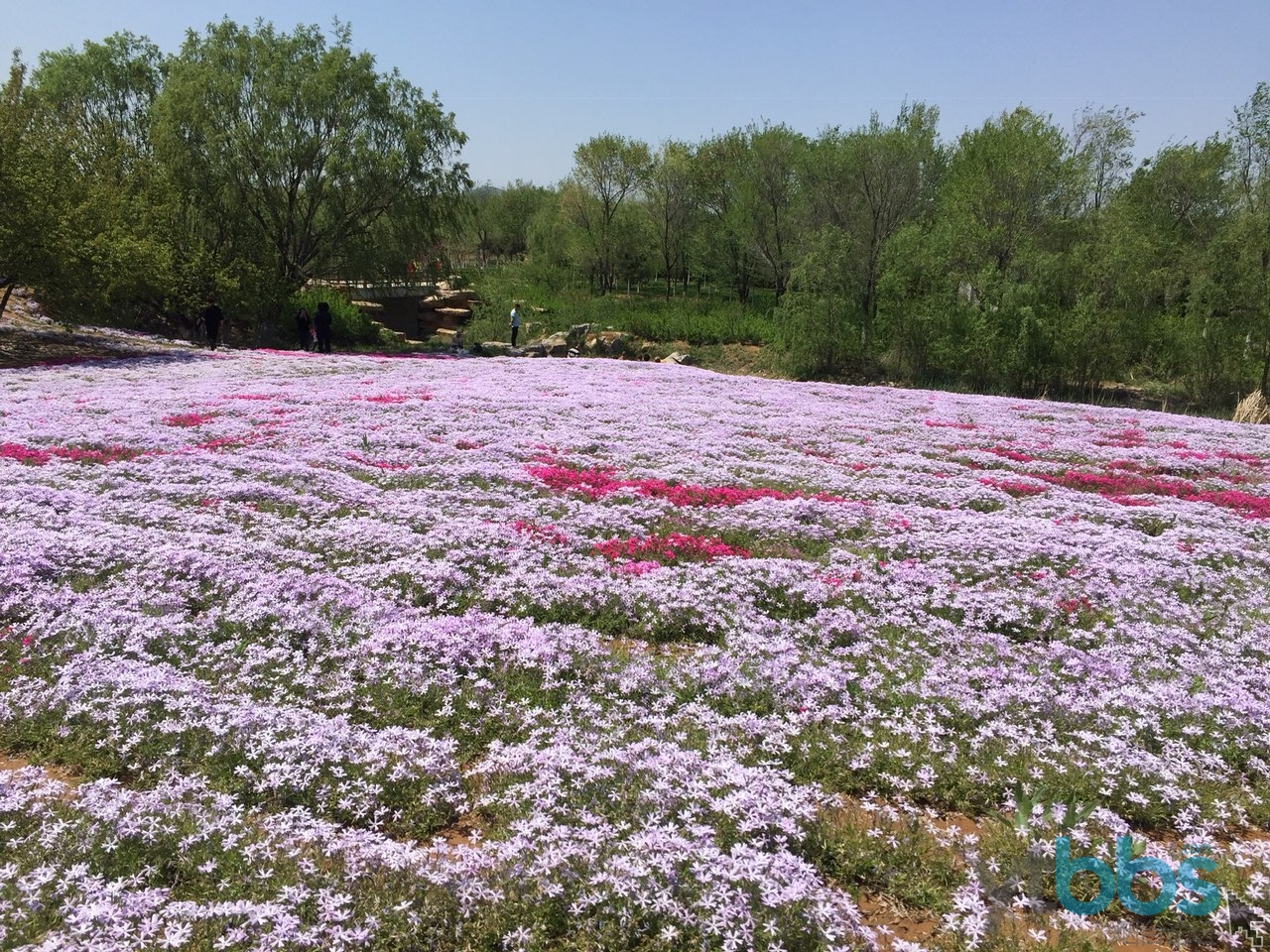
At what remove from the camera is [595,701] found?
6.21m

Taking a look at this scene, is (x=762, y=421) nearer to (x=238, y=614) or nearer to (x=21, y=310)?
(x=238, y=614)

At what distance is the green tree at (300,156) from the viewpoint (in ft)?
112

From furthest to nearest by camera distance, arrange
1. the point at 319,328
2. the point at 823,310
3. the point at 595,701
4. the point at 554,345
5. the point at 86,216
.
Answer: the point at 554,345
the point at 823,310
the point at 319,328
the point at 86,216
the point at 595,701

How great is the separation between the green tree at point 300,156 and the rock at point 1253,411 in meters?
38.2

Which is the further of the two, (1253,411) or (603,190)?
(603,190)

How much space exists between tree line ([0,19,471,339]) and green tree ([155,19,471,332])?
0.24 feet

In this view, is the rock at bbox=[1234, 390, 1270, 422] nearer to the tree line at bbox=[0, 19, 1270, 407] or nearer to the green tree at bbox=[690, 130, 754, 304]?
the tree line at bbox=[0, 19, 1270, 407]

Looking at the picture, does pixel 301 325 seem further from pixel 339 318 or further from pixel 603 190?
pixel 603 190

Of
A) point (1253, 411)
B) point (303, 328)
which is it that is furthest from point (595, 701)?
point (303, 328)

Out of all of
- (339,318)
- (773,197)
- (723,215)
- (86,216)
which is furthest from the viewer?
(723,215)

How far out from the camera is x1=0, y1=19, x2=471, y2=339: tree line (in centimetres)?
2786

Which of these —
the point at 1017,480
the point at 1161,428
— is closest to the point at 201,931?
the point at 1017,480

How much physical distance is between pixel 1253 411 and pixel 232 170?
1828 inches

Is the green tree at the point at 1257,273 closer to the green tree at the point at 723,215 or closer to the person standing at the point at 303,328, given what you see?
the green tree at the point at 723,215
